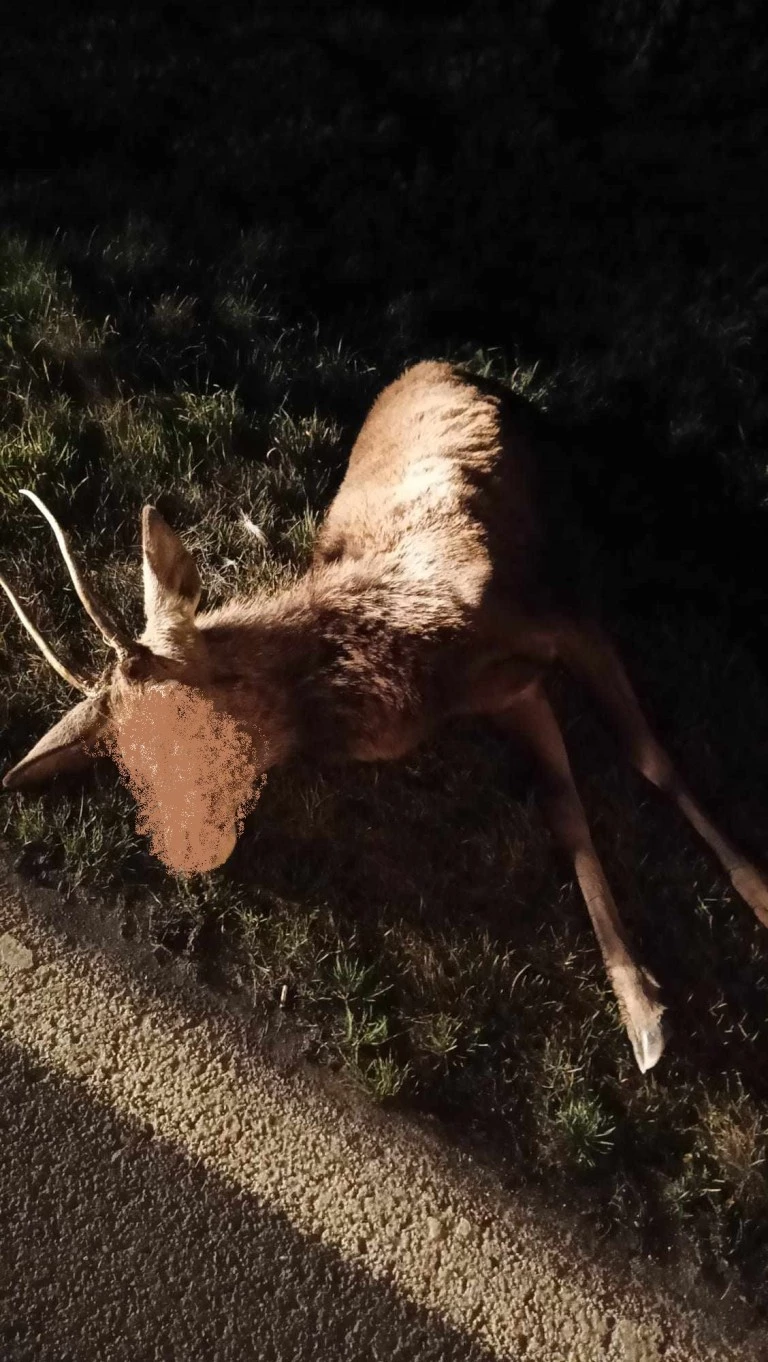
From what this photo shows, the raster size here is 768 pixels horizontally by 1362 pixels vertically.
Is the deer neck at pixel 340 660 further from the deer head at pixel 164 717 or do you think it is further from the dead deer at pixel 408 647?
the deer head at pixel 164 717

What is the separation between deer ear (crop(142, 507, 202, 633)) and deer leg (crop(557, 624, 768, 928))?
4.14ft

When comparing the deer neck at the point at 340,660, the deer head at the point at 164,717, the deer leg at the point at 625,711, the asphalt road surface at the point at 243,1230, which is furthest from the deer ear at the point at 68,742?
the deer leg at the point at 625,711

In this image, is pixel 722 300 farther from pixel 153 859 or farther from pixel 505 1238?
pixel 505 1238

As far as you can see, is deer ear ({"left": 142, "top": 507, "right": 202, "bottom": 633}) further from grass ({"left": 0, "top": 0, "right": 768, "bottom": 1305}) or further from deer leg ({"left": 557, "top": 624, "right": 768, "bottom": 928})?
deer leg ({"left": 557, "top": 624, "right": 768, "bottom": 928})

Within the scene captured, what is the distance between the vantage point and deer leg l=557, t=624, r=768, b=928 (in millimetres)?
3400

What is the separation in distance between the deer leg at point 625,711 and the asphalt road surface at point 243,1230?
127cm

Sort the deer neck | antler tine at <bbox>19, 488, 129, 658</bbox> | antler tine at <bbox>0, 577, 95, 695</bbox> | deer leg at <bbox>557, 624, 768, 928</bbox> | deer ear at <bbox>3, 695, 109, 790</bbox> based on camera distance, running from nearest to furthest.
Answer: antler tine at <bbox>19, 488, 129, 658</bbox>, antler tine at <bbox>0, 577, 95, 695</bbox>, deer ear at <bbox>3, 695, 109, 790</bbox>, the deer neck, deer leg at <bbox>557, 624, 768, 928</bbox>

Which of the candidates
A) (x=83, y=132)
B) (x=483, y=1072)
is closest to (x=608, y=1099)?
(x=483, y=1072)

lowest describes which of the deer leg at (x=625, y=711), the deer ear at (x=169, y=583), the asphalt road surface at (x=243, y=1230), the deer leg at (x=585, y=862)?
the asphalt road surface at (x=243, y=1230)

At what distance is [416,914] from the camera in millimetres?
3232

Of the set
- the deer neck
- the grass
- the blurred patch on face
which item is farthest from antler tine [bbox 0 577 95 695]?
the grass

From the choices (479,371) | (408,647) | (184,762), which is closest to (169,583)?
(184,762)

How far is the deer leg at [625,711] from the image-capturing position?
340 centimetres

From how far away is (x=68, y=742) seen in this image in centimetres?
269
